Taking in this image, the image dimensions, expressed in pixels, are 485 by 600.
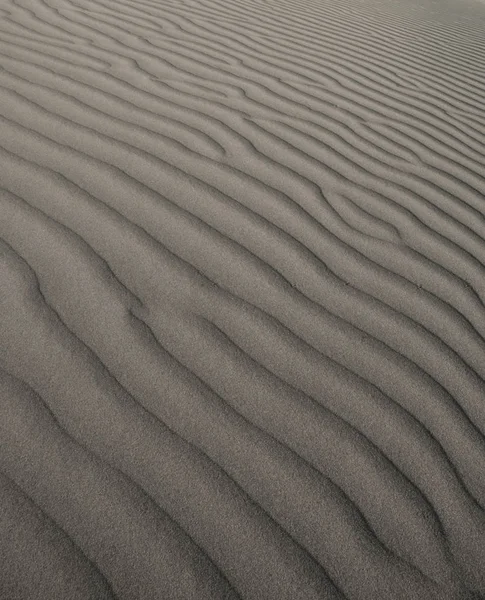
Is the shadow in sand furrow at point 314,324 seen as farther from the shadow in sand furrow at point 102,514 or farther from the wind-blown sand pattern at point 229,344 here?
the shadow in sand furrow at point 102,514

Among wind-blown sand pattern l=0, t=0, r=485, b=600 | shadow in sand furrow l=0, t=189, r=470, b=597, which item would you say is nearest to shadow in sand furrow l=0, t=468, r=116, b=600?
wind-blown sand pattern l=0, t=0, r=485, b=600

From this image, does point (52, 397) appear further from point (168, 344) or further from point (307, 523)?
point (307, 523)

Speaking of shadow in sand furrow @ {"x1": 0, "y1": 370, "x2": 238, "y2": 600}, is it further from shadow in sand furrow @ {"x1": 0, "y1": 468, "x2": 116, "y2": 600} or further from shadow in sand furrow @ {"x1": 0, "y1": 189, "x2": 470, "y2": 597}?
shadow in sand furrow @ {"x1": 0, "y1": 189, "x2": 470, "y2": 597}

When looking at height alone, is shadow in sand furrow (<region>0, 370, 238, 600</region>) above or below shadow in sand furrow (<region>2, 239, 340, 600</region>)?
below

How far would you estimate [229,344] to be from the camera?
1644 millimetres

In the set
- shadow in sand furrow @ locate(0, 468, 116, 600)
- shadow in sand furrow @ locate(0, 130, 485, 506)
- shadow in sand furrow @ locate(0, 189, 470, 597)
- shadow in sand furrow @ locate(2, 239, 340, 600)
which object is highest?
shadow in sand furrow @ locate(0, 130, 485, 506)

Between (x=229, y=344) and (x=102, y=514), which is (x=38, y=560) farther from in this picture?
(x=229, y=344)

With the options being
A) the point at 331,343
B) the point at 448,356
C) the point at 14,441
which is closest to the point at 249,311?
the point at 331,343

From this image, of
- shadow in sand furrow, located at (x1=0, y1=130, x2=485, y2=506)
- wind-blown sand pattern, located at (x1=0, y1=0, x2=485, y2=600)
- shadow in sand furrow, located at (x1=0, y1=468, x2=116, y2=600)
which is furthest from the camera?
shadow in sand furrow, located at (x1=0, y1=130, x2=485, y2=506)

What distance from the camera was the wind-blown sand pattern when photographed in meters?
1.21

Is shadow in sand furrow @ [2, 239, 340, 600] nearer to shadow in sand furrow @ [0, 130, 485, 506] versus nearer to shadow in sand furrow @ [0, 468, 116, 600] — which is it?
shadow in sand furrow @ [0, 468, 116, 600]

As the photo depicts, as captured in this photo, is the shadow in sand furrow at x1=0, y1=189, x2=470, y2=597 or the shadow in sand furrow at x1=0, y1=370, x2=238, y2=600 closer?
the shadow in sand furrow at x1=0, y1=370, x2=238, y2=600

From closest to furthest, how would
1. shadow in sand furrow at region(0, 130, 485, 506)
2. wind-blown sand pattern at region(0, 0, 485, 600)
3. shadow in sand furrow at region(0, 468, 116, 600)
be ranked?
shadow in sand furrow at region(0, 468, 116, 600) < wind-blown sand pattern at region(0, 0, 485, 600) < shadow in sand furrow at region(0, 130, 485, 506)

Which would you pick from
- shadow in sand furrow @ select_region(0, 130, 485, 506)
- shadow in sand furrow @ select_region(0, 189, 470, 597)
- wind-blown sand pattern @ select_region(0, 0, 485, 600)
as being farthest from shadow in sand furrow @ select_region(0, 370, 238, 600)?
shadow in sand furrow @ select_region(0, 130, 485, 506)
